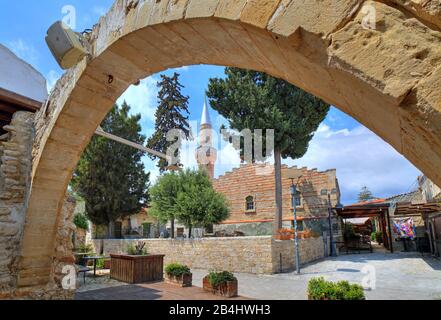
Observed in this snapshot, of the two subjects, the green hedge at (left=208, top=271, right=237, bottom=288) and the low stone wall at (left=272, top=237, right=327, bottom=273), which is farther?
the low stone wall at (left=272, top=237, right=327, bottom=273)

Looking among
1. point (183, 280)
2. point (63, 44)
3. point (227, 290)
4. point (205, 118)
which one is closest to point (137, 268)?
point (183, 280)

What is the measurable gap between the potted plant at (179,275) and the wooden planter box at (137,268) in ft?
2.65

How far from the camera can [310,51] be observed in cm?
136

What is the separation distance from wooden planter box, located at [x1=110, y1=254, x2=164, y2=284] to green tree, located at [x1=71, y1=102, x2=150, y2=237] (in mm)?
10394

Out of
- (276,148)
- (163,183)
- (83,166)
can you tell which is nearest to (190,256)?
(163,183)

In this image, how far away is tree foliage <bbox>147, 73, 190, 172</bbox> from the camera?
85.8 ft

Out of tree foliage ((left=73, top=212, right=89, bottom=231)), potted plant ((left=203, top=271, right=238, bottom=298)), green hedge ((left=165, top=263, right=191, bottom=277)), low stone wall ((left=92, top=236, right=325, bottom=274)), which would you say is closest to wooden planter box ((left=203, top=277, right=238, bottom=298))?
potted plant ((left=203, top=271, right=238, bottom=298))

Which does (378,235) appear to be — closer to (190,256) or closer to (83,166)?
(190,256)

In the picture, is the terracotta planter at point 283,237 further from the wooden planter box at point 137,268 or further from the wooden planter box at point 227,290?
the wooden planter box at point 227,290

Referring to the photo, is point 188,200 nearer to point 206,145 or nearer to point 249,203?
point 249,203

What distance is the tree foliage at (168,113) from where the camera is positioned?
85.8 ft

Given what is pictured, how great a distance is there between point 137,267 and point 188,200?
492 cm

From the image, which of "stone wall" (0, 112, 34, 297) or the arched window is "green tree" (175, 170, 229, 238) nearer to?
the arched window

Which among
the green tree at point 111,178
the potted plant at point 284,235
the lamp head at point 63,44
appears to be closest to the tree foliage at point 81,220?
the green tree at point 111,178
